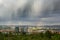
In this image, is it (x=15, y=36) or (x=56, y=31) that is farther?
(x=56, y=31)

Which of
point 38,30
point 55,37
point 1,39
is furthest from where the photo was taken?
point 38,30

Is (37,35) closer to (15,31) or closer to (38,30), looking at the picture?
(38,30)

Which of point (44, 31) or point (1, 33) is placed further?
point (44, 31)

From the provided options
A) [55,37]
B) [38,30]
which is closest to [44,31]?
[38,30]

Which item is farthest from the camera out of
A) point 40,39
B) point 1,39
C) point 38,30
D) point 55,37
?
point 38,30

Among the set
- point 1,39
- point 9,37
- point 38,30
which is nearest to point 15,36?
point 9,37

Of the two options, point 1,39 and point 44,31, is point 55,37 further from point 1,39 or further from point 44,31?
point 1,39

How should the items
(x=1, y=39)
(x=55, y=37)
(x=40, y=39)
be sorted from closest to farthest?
(x=1, y=39) → (x=40, y=39) → (x=55, y=37)

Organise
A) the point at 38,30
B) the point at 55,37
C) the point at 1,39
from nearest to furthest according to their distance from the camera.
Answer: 1. the point at 1,39
2. the point at 55,37
3. the point at 38,30
